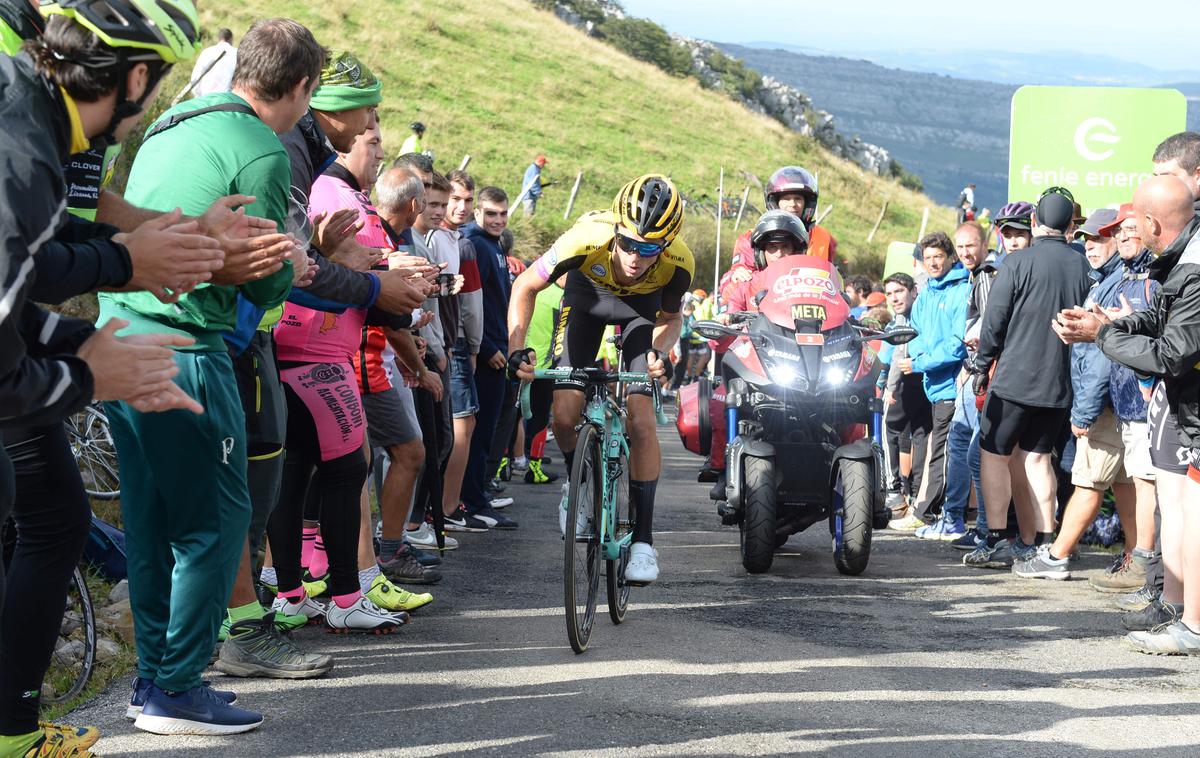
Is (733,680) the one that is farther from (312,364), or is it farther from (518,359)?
(312,364)

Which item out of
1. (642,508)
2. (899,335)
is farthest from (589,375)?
(899,335)

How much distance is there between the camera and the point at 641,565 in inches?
269

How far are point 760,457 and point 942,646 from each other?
1.97m

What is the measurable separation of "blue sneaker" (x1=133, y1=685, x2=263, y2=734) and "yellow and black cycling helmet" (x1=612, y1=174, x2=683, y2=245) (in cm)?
325

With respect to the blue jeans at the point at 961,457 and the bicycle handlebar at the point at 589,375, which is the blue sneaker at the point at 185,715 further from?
the blue jeans at the point at 961,457

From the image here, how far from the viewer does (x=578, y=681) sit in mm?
5504

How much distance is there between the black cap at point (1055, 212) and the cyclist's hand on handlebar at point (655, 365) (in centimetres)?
337

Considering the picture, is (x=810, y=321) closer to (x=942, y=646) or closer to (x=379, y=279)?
(x=942, y=646)

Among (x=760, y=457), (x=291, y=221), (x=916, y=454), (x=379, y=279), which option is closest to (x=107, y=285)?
(x=291, y=221)

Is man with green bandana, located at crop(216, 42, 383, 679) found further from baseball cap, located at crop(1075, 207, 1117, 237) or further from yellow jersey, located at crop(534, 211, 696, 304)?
baseball cap, located at crop(1075, 207, 1117, 237)

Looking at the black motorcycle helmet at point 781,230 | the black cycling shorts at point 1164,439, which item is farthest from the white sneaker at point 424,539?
the black cycling shorts at point 1164,439

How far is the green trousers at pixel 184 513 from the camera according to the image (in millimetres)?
4383

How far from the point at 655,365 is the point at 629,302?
0.81 m

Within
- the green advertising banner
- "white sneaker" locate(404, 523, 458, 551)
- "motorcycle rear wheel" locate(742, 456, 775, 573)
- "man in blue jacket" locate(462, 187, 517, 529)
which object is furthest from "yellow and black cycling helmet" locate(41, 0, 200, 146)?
the green advertising banner
